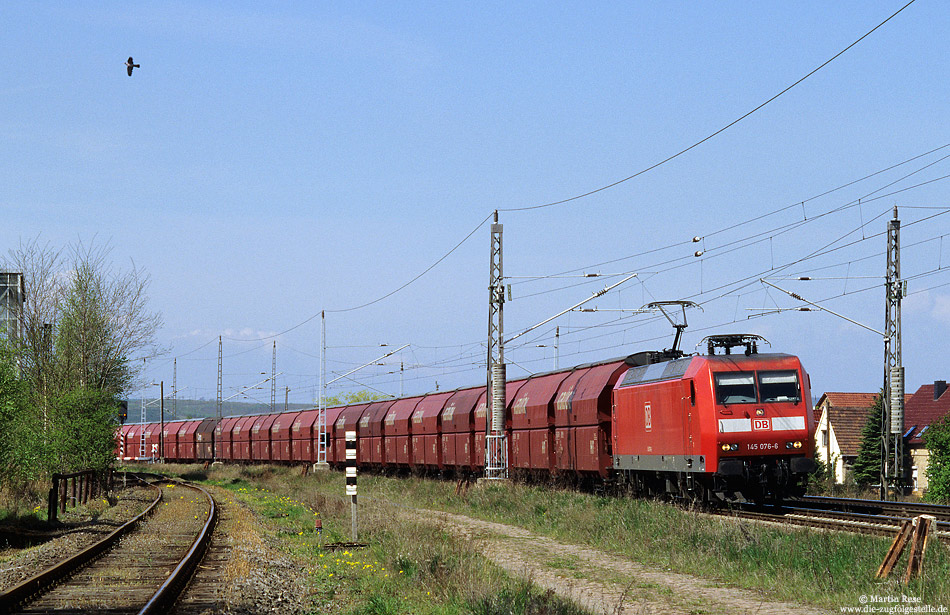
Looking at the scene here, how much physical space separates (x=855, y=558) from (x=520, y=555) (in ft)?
20.5

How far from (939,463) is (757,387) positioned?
19.0 metres

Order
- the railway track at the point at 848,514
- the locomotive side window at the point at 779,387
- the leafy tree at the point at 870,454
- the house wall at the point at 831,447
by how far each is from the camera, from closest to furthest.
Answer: the railway track at the point at 848,514 < the locomotive side window at the point at 779,387 < the leafy tree at the point at 870,454 < the house wall at the point at 831,447

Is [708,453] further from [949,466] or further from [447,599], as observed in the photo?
[949,466]

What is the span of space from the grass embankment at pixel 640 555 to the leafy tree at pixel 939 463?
53.3 feet

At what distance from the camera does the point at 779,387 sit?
23531 millimetres

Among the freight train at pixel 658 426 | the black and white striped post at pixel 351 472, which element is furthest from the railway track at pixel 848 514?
the black and white striped post at pixel 351 472

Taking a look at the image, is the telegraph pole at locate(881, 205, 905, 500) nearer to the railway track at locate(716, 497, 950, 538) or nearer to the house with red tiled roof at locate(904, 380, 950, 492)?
the railway track at locate(716, 497, 950, 538)

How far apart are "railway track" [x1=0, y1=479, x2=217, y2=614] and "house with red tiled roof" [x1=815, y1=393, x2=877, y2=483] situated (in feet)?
213

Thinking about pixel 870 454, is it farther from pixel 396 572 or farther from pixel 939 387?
pixel 396 572

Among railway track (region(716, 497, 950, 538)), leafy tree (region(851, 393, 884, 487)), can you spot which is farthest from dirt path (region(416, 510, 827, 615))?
leafy tree (region(851, 393, 884, 487))

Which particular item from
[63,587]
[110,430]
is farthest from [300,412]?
[63,587]

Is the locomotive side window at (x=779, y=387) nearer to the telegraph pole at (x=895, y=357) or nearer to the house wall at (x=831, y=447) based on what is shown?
the telegraph pole at (x=895, y=357)

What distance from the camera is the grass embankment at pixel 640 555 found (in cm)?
1284

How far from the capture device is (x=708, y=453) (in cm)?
2272
